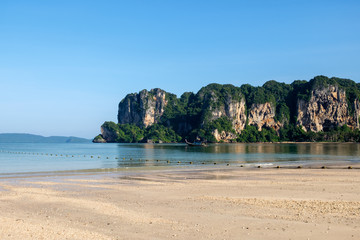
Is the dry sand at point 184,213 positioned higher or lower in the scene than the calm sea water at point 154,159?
higher

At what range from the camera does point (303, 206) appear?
13359mm

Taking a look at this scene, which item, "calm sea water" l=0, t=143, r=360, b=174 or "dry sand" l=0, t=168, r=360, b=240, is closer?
"dry sand" l=0, t=168, r=360, b=240

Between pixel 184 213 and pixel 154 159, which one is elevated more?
pixel 184 213

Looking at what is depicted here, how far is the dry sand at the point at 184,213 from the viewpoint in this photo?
33.2 ft

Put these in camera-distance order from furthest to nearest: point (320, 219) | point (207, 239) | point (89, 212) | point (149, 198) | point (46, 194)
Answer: point (46, 194) → point (149, 198) → point (89, 212) → point (320, 219) → point (207, 239)

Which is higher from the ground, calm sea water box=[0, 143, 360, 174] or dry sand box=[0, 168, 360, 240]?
dry sand box=[0, 168, 360, 240]

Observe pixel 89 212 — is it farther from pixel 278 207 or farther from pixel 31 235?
pixel 278 207

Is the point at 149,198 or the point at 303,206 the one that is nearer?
the point at 303,206

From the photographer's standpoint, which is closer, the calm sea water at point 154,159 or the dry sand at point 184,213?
the dry sand at point 184,213

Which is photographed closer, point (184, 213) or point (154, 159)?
point (184, 213)

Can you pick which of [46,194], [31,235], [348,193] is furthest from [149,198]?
[348,193]

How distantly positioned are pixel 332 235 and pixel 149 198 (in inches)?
340

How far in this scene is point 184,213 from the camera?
12.7 meters

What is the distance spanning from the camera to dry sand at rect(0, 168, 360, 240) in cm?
1012
